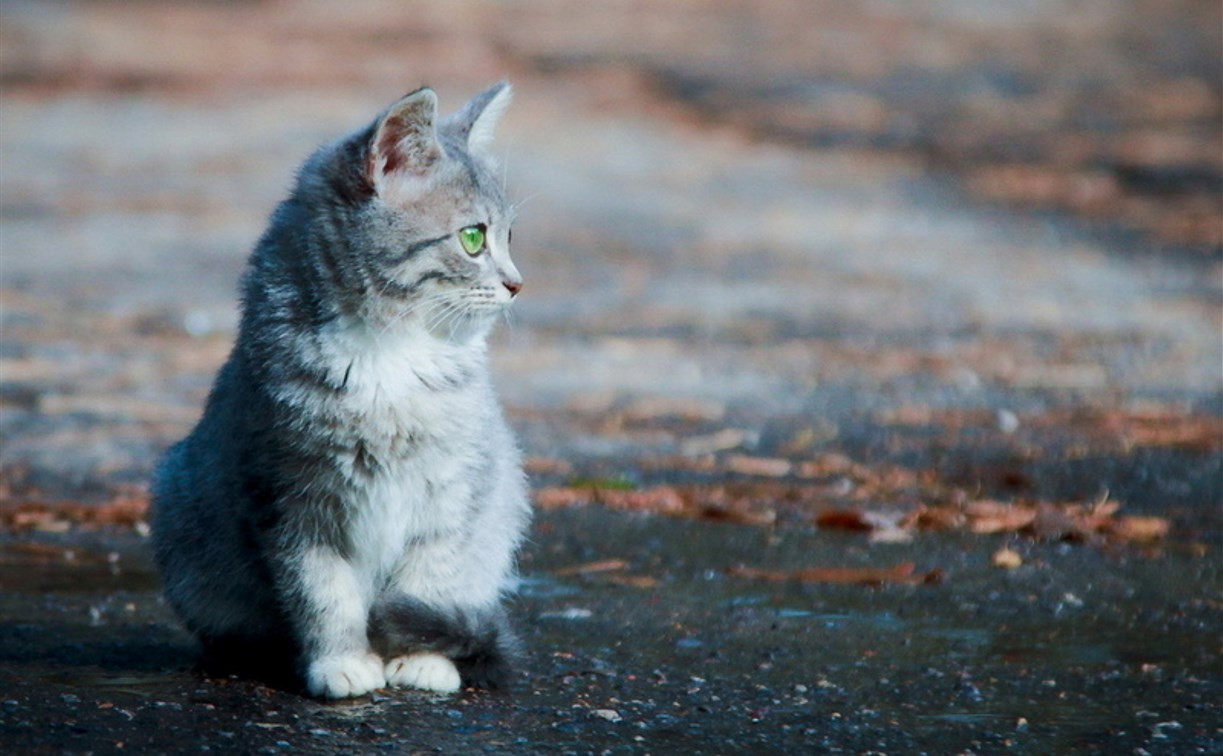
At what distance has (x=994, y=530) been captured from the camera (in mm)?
5887

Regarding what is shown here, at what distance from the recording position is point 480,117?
4.53m

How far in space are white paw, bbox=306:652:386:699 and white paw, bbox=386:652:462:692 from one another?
0.29 ft

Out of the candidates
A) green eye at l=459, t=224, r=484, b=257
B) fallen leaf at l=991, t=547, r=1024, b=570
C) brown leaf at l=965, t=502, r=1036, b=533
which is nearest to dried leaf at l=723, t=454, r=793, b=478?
brown leaf at l=965, t=502, r=1036, b=533

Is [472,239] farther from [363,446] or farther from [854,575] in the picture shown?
[854,575]

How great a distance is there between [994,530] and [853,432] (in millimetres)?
1767

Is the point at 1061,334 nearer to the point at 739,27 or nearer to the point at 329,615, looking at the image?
the point at 329,615

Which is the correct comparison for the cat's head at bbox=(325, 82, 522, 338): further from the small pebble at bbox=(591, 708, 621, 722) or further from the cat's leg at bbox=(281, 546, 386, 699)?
the small pebble at bbox=(591, 708, 621, 722)

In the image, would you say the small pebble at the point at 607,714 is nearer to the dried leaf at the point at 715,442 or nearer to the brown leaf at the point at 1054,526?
the brown leaf at the point at 1054,526

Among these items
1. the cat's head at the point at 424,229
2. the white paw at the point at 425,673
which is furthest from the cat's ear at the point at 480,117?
the white paw at the point at 425,673

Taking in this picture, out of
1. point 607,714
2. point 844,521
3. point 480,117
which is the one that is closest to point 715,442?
point 844,521

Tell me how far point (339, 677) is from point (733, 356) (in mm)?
5910

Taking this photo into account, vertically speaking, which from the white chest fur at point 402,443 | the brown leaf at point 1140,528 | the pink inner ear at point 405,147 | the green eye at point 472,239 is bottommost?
the brown leaf at point 1140,528

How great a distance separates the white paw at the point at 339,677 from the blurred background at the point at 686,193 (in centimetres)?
219

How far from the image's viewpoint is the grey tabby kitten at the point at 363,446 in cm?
382
